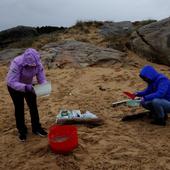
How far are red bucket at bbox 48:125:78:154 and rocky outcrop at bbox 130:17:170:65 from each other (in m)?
7.22

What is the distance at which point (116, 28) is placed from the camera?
56.8 feet

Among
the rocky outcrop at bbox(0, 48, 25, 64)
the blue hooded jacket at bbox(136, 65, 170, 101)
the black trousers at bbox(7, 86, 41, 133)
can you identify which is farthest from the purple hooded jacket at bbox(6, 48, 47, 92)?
the rocky outcrop at bbox(0, 48, 25, 64)

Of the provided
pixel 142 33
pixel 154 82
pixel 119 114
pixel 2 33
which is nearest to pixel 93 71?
pixel 142 33

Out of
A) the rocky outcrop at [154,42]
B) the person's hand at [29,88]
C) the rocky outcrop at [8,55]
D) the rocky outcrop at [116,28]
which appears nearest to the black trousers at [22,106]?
the person's hand at [29,88]

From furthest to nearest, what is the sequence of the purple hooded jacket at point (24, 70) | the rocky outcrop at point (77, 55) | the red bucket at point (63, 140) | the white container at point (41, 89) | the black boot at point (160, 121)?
the rocky outcrop at point (77, 55) → the black boot at point (160, 121) → the white container at point (41, 89) → the purple hooded jacket at point (24, 70) → the red bucket at point (63, 140)

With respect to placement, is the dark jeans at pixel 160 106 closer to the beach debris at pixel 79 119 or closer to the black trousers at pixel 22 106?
the beach debris at pixel 79 119

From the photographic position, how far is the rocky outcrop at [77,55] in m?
13.2

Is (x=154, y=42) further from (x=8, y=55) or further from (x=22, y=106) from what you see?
(x=22, y=106)

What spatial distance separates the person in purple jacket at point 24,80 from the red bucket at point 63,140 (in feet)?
2.22

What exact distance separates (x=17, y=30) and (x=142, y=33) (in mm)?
8446

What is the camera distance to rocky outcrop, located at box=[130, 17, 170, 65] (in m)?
13.0

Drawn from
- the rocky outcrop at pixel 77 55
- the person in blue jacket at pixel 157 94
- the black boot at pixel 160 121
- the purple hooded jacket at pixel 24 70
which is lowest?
the black boot at pixel 160 121

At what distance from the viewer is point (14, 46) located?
17609mm

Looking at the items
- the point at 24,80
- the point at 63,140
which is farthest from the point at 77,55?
the point at 63,140
